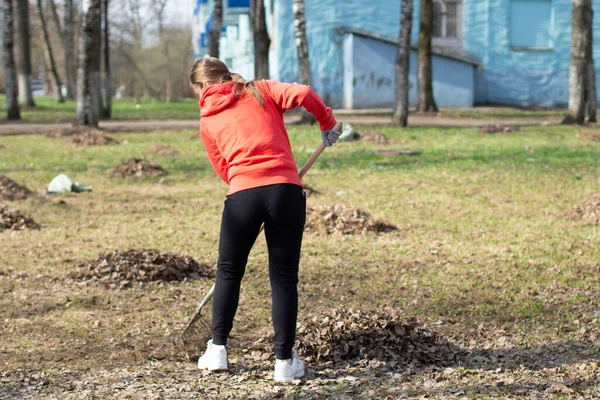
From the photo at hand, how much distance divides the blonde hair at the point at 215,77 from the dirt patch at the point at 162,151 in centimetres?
1166

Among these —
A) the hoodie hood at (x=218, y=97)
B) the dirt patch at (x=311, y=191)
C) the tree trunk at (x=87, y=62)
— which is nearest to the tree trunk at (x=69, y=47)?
the tree trunk at (x=87, y=62)

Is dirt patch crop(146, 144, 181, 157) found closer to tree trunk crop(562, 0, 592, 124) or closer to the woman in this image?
tree trunk crop(562, 0, 592, 124)

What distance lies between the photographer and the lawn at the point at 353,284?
15.5ft

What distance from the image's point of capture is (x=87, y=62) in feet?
62.9

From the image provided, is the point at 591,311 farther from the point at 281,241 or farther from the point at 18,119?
the point at 18,119

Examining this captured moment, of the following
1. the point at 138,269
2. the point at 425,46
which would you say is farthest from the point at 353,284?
the point at 425,46

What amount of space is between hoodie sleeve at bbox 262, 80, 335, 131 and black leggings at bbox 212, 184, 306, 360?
1.35 ft

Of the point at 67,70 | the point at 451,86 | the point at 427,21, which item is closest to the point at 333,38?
the point at 451,86

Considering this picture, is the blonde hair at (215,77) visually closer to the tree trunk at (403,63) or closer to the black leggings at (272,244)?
the black leggings at (272,244)

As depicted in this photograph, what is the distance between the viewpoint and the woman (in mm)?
4457

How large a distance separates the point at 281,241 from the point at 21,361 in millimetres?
1812

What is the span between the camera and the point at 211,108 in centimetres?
458

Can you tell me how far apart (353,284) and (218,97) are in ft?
9.84

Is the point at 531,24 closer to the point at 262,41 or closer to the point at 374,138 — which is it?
the point at 262,41
